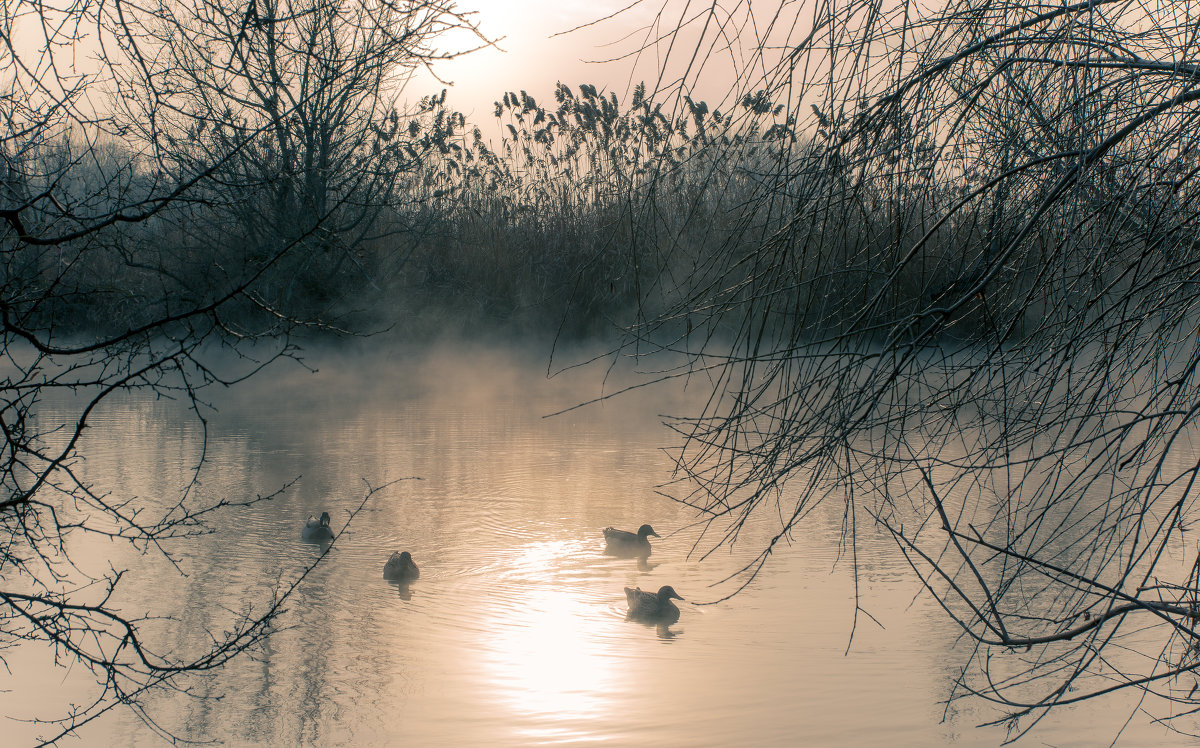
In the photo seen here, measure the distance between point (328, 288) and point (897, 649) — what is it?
40.4 ft

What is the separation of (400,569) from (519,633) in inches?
37.2

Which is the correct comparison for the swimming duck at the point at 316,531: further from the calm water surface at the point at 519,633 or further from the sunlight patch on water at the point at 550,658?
the sunlight patch on water at the point at 550,658

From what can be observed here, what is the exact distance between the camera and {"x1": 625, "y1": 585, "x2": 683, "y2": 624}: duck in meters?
4.14

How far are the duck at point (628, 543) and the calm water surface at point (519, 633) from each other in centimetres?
11

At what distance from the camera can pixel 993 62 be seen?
183 centimetres

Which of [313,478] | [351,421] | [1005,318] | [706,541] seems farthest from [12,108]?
[351,421]

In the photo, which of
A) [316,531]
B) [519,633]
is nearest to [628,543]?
[519,633]

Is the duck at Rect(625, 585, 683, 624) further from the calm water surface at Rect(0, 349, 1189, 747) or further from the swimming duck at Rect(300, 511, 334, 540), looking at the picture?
the swimming duck at Rect(300, 511, 334, 540)

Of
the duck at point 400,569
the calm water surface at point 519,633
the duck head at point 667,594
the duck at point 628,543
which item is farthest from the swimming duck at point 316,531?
the duck head at point 667,594

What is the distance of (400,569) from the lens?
466 cm

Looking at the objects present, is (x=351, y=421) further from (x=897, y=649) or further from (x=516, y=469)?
(x=897, y=649)

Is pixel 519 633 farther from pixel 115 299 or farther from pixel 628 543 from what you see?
pixel 115 299

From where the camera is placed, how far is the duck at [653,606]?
414 cm

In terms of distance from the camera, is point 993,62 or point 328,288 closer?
point 993,62
